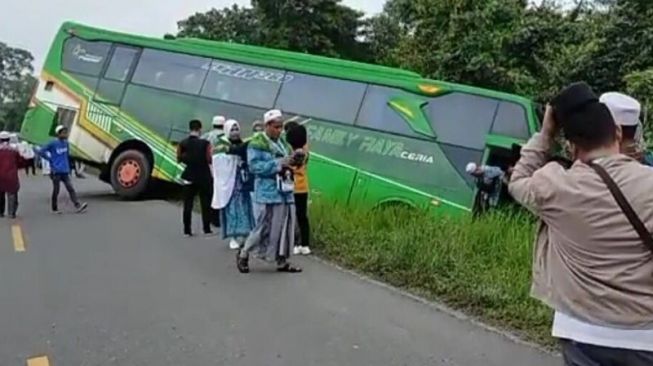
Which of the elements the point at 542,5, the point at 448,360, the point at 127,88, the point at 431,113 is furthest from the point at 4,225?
the point at 542,5

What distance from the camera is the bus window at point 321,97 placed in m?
15.7

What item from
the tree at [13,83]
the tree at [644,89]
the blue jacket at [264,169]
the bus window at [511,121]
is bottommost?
the tree at [13,83]

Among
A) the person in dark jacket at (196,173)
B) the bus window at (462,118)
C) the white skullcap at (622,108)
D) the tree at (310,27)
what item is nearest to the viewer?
the white skullcap at (622,108)

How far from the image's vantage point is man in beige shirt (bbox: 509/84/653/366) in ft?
9.40

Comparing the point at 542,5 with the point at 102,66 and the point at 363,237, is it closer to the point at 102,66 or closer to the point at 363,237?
the point at 102,66

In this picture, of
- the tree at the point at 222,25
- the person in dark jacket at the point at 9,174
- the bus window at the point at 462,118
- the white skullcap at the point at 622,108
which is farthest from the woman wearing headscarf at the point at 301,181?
the tree at the point at 222,25

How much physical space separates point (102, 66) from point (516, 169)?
15.8 metres

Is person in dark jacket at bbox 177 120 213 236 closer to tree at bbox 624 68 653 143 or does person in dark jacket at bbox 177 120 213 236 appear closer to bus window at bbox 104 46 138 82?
bus window at bbox 104 46 138 82

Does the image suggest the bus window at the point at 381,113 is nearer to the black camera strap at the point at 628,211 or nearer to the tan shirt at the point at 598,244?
the tan shirt at the point at 598,244

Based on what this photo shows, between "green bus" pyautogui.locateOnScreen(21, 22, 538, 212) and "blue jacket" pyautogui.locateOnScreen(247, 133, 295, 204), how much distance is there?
4.89 m

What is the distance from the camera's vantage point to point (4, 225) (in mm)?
14156

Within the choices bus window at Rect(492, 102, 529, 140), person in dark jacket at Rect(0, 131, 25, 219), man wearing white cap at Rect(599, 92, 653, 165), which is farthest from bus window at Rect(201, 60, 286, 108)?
man wearing white cap at Rect(599, 92, 653, 165)

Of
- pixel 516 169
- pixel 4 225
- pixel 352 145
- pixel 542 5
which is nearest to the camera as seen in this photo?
pixel 516 169

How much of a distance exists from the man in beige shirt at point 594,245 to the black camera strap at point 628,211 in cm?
1
